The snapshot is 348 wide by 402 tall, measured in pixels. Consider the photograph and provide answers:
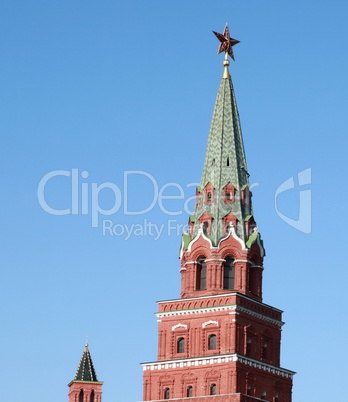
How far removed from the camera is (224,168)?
364 ft

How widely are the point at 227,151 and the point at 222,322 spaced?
16.0 metres

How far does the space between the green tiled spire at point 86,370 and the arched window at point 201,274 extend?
28151 mm

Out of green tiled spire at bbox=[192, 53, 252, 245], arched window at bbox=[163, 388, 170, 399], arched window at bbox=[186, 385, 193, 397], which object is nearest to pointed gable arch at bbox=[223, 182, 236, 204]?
green tiled spire at bbox=[192, 53, 252, 245]

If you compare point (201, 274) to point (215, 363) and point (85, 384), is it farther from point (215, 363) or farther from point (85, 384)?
point (85, 384)

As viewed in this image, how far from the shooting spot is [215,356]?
10288cm

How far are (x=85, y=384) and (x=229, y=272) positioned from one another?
30942 mm

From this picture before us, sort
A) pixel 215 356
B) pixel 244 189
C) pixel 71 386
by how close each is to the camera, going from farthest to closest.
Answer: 1. pixel 71 386
2. pixel 244 189
3. pixel 215 356

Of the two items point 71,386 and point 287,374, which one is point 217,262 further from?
point 71,386

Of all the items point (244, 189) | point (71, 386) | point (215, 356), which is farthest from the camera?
point (71, 386)

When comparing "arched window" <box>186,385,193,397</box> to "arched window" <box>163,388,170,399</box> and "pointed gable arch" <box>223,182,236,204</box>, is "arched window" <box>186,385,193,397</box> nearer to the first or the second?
"arched window" <box>163,388,170,399</box>

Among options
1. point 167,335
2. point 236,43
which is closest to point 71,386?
point 167,335

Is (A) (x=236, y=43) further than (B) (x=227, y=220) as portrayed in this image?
Yes

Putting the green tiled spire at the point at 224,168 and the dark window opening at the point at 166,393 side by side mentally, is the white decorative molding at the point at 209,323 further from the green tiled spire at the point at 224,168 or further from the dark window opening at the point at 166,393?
the green tiled spire at the point at 224,168

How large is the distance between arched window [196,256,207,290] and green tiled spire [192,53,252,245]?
204 centimetres
